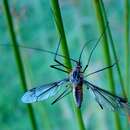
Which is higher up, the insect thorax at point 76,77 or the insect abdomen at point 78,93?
the insect thorax at point 76,77

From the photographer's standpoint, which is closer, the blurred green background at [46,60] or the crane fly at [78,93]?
the crane fly at [78,93]

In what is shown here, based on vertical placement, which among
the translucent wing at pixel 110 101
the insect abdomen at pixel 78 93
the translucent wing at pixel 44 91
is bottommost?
the translucent wing at pixel 110 101

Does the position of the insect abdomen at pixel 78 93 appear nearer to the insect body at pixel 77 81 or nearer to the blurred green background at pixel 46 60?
the insect body at pixel 77 81

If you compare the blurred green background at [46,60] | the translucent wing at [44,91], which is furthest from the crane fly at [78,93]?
the blurred green background at [46,60]

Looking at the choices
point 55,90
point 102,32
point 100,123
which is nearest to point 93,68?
point 100,123

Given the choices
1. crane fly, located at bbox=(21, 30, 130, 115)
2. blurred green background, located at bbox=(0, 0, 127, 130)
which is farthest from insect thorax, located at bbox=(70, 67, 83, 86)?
blurred green background, located at bbox=(0, 0, 127, 130)

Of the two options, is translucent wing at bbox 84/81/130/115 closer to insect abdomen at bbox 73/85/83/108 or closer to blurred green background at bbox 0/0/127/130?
insect abdomen at bbox 73/85/83/108

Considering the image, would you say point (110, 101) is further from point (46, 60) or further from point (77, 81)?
point (46, 60)

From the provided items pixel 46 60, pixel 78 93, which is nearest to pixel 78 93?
pixel 78 93

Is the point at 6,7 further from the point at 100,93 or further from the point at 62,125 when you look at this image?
the point at 62,125
